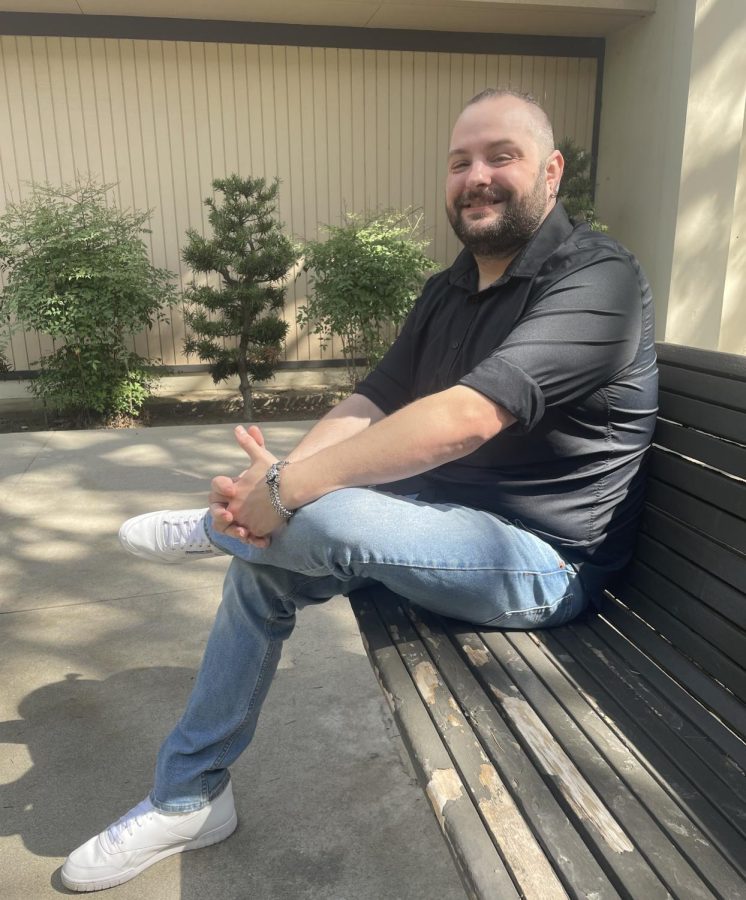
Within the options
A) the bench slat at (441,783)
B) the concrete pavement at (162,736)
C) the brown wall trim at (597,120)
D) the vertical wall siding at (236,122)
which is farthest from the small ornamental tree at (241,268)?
the bench slat at (441,783)

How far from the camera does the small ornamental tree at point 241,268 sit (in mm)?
6770

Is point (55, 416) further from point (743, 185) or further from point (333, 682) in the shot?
point (743, 185)

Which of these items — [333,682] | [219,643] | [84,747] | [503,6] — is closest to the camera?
[219,643]

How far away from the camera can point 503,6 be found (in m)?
7.10

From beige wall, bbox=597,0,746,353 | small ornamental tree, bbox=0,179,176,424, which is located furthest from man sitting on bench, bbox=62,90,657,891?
beige wall, bbox=597,0,746,353

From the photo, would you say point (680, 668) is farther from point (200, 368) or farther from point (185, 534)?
point (200, 368)

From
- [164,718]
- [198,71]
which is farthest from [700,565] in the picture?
[198,71]

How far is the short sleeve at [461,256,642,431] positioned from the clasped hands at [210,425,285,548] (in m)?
0.49

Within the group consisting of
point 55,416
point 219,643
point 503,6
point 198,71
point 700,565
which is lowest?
point 55,416

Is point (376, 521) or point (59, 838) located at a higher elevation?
point (376, 521)

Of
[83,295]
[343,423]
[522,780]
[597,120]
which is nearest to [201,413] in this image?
[83,295]

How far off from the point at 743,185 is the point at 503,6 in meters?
2.94

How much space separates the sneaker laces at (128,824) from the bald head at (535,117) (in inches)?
73.2

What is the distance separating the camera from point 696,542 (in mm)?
1700
